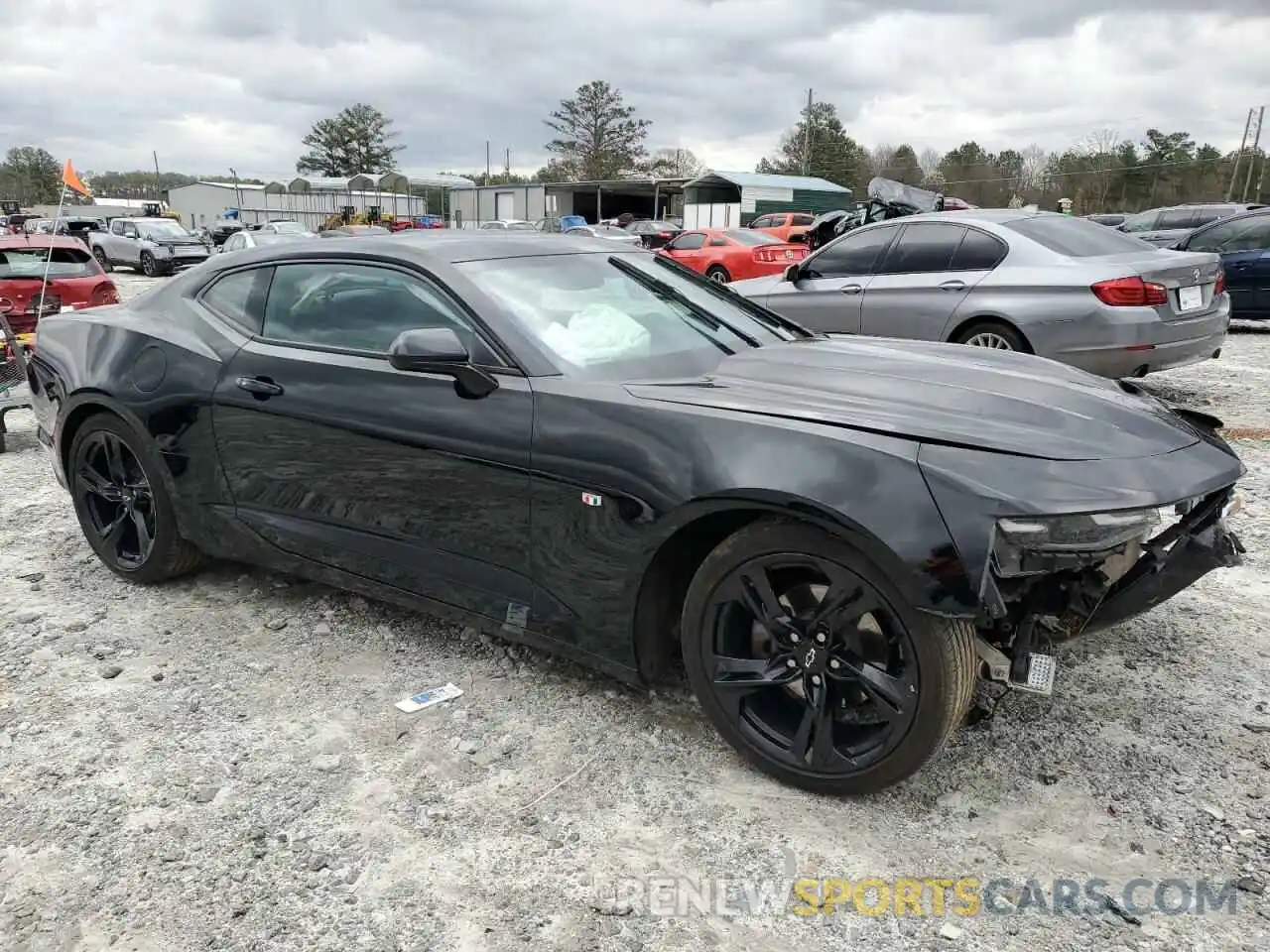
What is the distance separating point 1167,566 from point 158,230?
2804 centimetres

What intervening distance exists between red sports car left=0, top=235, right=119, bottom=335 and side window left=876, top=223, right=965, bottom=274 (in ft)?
25.5

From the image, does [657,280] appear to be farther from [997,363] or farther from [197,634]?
[197,634]

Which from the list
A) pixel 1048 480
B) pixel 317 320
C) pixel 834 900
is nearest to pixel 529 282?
pixel 317 320

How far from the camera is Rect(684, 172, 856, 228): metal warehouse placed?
4006 cm

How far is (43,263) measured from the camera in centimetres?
1024

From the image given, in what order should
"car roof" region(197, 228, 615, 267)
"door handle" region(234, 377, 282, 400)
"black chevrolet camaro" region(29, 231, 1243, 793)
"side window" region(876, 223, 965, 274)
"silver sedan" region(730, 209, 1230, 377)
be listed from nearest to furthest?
"black chevrolet camaro" region(29, 231, 1243, 793) → "car roof" region(197, 228, 615, 267) → "door handle" region(234, 377, 282, 400) → "silver sedan" region(730, 209, 1230, 377) → "side window" region(876, 223, 965, 274)

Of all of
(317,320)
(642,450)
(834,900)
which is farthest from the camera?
(317,320)

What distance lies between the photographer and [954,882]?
7.25ft

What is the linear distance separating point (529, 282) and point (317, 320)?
33.1 inches

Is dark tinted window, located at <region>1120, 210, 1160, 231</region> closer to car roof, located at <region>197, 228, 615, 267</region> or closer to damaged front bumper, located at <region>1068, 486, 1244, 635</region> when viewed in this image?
car roof, located at <region>197, 228, 615, 267</region>

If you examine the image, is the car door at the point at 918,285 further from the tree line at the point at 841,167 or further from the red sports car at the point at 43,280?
the tree line at the point at 841,167

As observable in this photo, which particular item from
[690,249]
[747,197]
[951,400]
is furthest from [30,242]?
[747,197]

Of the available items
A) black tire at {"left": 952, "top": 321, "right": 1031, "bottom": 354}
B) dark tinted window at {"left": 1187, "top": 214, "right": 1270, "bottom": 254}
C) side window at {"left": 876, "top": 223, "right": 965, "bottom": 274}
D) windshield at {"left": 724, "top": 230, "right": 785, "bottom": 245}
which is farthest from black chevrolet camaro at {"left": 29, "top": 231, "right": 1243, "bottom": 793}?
windshield at {"left": 724, "top": 230, "right": 785, "bottom": 245}

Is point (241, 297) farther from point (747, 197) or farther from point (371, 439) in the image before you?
point (747, 197)
